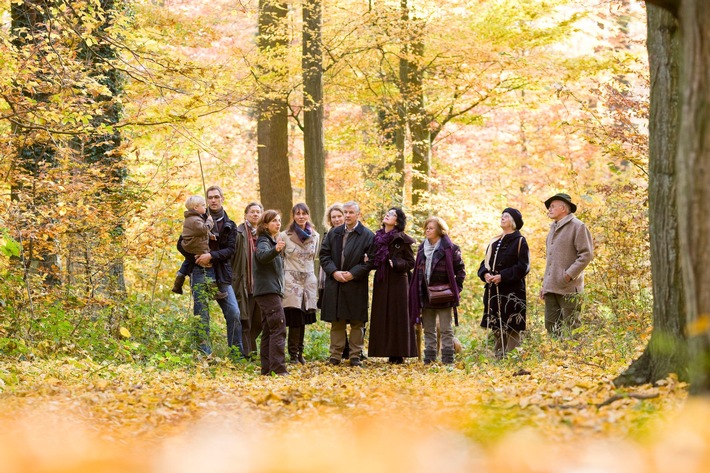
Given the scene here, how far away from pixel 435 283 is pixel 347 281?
3.73 feet

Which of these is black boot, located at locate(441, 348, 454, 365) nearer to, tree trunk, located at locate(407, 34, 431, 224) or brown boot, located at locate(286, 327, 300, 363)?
brown boot, located at locate(286, 327, 300, 363)

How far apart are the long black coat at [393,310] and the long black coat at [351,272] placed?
0.28m

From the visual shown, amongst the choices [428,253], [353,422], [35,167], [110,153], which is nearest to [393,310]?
[428,253]

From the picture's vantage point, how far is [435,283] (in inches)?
416

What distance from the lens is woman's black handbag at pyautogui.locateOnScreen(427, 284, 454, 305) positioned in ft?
34.0

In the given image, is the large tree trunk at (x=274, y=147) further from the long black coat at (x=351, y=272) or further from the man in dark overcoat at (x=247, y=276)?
the long black coat at (x=351, y=272)

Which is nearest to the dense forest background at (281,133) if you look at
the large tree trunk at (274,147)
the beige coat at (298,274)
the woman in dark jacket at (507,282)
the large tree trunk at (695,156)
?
the large tree trunk at (274,147)

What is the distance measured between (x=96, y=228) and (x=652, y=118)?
7413 millimetres

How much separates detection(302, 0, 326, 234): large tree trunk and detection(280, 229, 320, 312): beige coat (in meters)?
4.33

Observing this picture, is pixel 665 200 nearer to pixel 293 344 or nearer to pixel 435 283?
pixel 435 283

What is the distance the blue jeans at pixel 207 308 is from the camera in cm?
1035

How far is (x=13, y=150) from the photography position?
31.7 feet

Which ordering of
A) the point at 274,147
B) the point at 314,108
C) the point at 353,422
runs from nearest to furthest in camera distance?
1. the point at 353,422
2. the point at 314,108
3. the point at 274,147

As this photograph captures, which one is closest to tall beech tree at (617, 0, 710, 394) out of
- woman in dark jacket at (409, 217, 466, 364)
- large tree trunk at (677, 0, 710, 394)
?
large tree trunk at (677, 0, 710, 394)
